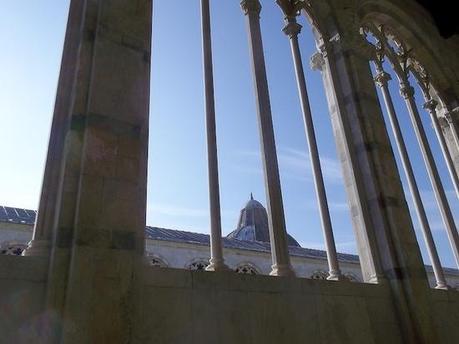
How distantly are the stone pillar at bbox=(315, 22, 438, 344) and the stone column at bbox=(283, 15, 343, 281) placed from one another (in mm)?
597

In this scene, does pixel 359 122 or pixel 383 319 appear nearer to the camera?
pixel 383 319

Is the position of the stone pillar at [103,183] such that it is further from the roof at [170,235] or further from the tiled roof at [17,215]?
the tiled roof at [17,215]

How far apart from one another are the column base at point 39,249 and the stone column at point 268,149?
2.50 metres

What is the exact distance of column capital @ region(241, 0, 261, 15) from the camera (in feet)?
20.6

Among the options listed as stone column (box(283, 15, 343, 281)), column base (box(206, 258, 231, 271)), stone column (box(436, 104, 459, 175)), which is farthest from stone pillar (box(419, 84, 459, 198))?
column base (box(206, 258, 231, 271))

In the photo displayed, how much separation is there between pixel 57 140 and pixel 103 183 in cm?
73

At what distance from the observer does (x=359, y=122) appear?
252 inches

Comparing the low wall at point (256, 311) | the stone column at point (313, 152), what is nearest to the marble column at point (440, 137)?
the stone column at point (313, 152)

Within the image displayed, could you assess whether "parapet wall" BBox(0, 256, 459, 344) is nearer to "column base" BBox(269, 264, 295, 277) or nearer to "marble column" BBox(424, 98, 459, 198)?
"column base" BBox(269, 264, 295, 277)

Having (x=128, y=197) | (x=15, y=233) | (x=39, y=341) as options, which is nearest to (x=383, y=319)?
(x=128, y=197)

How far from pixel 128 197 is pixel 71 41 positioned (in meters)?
2.02

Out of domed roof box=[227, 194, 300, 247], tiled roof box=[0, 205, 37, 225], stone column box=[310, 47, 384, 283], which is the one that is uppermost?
domed roof box=[227, 194, 300, 247]

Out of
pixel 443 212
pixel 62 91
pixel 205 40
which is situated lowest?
pixel 443 212

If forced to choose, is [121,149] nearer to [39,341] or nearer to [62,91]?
[62,91]
